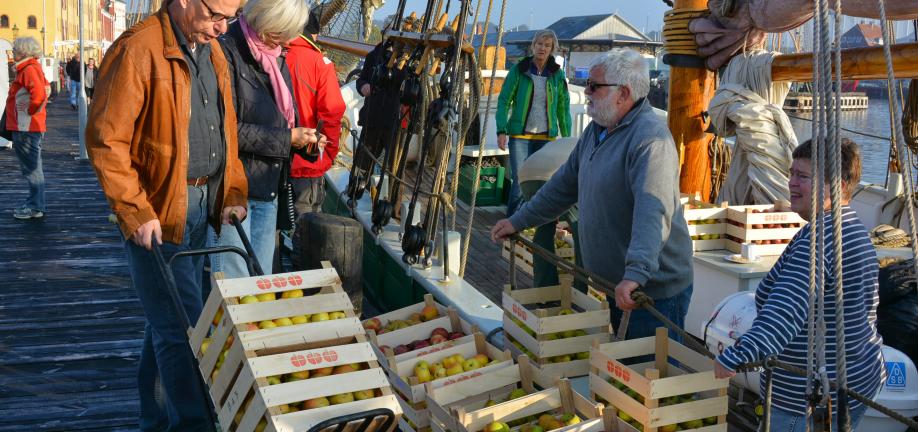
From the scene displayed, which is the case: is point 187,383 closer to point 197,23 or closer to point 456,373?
point 456,373

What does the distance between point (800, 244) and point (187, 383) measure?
197cm

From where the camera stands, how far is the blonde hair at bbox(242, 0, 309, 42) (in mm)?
3570

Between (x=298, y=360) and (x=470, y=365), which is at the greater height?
(x=298, y=360)

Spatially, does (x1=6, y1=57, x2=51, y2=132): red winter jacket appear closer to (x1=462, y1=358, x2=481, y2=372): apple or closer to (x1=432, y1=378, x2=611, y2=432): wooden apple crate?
(x1=462, y1=358, x2=481, y2=372): apple

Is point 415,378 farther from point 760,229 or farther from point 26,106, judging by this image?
point 26,106

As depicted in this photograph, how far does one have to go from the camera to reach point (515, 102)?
7.89 m

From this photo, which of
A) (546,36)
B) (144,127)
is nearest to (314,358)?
(144,127)

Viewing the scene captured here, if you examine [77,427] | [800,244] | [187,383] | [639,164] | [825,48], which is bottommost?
[77,427]

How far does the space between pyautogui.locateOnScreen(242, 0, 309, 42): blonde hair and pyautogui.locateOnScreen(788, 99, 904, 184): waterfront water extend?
10173 mm

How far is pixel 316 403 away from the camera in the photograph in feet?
8.03

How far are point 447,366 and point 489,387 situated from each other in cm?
23

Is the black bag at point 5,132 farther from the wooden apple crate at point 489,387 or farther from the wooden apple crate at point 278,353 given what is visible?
the wooden apple crate at point 489,387

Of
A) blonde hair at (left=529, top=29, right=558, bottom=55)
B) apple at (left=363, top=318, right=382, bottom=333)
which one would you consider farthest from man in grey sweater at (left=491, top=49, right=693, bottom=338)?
blonde hair at (left=529, top=29, right=558, bottom=55)

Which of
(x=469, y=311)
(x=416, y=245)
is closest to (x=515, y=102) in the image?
(x=416, y=245)
